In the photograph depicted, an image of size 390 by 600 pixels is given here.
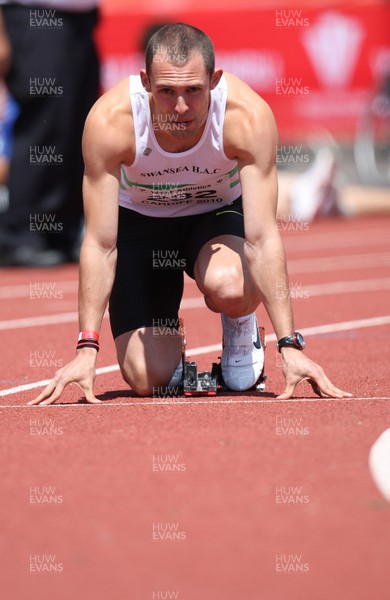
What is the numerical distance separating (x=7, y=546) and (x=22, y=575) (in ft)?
0.71

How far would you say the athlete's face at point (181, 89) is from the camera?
508cm

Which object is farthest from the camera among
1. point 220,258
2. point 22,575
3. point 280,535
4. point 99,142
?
point 220,258

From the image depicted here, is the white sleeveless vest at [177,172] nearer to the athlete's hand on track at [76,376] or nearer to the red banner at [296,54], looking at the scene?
the athlete's hand on track at [76,376]

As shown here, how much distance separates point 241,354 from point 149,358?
1.51 feet

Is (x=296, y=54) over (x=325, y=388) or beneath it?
over

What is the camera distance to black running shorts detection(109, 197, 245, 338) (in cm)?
620

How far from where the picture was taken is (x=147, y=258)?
624 cm

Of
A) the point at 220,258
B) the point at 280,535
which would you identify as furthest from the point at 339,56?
the point at 280,535

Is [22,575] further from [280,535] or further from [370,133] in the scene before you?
[370,133]

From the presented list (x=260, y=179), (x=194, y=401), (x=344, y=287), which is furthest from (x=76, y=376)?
(x=344, y=287)

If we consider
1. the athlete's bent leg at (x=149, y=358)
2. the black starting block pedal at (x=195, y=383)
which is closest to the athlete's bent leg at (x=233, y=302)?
the black starting block pedal at (x=195, y=383)

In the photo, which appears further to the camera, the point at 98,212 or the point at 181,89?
the point at 98,212

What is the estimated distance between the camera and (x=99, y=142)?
538 centimetres

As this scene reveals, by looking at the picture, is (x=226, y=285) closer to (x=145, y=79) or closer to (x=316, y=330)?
(x=145, y=79)
